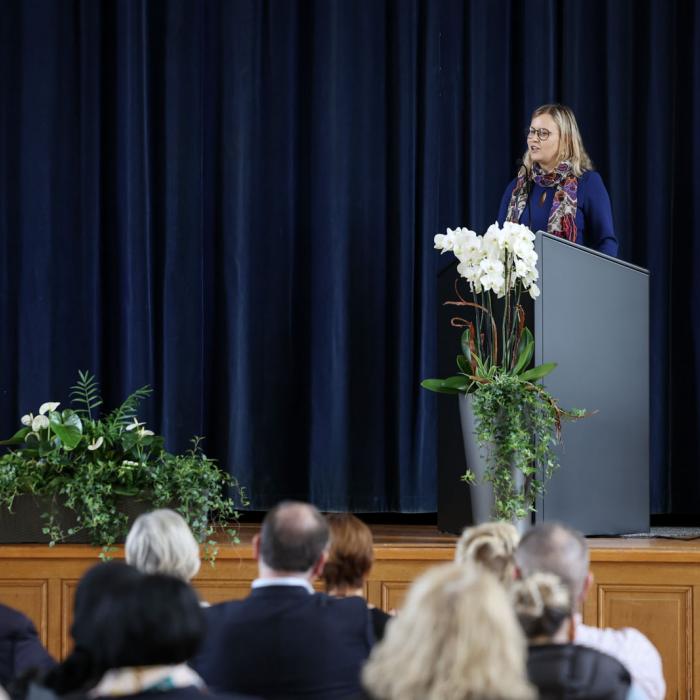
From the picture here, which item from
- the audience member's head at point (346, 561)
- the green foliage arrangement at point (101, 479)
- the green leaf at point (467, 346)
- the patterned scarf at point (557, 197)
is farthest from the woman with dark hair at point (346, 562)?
the patterned scarf at point (557, 197)

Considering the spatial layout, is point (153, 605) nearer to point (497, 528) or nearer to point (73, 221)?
point (497, 528)

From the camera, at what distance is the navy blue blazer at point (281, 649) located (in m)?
2.10

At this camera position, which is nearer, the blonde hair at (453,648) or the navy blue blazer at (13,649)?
the blonde hair at (453,648)

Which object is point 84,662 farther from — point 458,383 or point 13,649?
point 458,383

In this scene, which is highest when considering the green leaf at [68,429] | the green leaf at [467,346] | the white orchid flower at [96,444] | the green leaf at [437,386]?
→ the green leaf at [467,346]

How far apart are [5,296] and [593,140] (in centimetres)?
259

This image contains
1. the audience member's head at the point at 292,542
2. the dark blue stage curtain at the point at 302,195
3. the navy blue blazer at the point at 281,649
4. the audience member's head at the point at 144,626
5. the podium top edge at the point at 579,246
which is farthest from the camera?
the dark blue stage curtain at the point at 302,195

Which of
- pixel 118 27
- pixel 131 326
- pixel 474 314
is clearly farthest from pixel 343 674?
pixel 118 27

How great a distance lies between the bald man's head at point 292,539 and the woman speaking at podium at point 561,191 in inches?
82.0

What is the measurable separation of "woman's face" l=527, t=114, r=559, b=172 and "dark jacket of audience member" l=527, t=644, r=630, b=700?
260 centimetres

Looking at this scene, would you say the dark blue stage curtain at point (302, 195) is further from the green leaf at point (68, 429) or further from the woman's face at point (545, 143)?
the green leaf at point (68, 429)

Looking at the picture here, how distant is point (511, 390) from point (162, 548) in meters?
1.54

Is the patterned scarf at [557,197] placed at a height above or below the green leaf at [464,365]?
above

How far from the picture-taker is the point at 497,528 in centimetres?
233
